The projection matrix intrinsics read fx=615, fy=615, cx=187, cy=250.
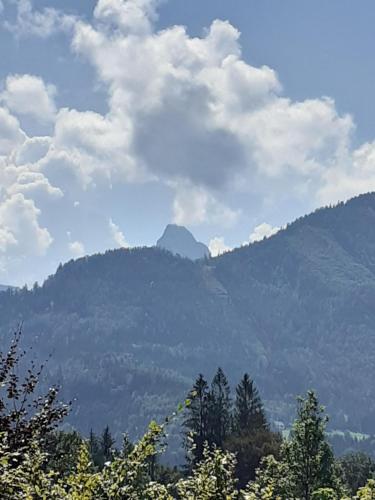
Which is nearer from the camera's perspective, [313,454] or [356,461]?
[313,454]

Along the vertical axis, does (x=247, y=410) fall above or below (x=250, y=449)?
above

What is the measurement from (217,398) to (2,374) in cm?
9266

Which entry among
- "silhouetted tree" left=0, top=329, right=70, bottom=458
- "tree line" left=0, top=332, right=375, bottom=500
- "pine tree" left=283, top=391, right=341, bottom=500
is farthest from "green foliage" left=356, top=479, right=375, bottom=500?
"pine tree" left=283, top=391, right=341, bottom=500

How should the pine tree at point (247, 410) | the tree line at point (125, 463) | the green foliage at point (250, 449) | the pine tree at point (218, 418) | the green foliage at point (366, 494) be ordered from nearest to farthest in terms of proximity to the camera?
the tree line at point (125, 463)
the green foliage at point (366, 494)
the green foliage at point (250, 449)
the pine tree at point (218, 418)
the pine tree at point (247, 410)

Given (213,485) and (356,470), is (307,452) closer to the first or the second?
(213,485)

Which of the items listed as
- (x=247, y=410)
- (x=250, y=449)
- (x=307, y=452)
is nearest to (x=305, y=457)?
(x=307, y=452)

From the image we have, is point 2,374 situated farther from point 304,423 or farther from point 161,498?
point 304,423

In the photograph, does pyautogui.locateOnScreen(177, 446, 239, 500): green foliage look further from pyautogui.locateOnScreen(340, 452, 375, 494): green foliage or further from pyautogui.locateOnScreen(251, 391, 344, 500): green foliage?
pyautogui.locateOnScreen(340, 452, 375, 494): green foliage

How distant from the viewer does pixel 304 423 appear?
46594 millimetres

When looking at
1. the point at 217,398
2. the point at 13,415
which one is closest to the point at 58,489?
the point at 13,415

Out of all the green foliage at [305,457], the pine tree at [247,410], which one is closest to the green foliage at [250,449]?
the pine tree at [247,410]

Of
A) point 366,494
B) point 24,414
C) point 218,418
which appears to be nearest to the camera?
point 366,494

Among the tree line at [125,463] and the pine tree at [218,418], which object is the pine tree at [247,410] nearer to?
the pine tree at [218,418]

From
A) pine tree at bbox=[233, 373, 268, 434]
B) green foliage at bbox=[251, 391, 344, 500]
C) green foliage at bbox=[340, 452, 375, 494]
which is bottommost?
green foliage at bbox=[340, 452, 375, 494]
